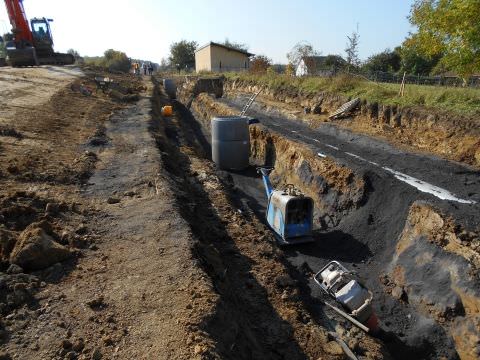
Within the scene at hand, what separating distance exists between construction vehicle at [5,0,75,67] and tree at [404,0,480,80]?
28061 millimetres

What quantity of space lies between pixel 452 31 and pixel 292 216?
819cm

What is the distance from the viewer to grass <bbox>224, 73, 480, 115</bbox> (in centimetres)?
1165

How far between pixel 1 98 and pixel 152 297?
14347 millimetres

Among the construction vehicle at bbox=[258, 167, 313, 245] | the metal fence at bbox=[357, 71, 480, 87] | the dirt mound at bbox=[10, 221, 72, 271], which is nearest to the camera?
the dirt mound at bbox=[10, 221, 72, 271]

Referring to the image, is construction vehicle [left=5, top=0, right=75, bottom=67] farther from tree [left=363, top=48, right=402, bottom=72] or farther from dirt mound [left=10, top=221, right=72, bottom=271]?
tree [left=363, top=48, right=402, bottom=72]

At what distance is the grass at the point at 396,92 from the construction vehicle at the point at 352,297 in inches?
300

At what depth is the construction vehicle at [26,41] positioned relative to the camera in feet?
90.3

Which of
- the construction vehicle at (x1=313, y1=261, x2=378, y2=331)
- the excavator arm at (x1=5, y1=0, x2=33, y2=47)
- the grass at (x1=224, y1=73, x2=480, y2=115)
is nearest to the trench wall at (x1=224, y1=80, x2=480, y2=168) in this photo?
the grass at (x1=224, y1=73, x2=480, y2=115)

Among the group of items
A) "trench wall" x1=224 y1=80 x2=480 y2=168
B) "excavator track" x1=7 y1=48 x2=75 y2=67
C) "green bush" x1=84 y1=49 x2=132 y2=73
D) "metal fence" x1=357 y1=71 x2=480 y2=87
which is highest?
"excavator track" x1=7 y1=48 x2=75 y2=67

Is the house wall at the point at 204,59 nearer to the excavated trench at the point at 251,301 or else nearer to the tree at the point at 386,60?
the tree at the point at 386,60

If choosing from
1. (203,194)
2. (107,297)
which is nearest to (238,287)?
(107,297)

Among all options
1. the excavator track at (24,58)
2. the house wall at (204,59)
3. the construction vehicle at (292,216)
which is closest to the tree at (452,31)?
the construction vehicle at (292,216)

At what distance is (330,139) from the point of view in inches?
543

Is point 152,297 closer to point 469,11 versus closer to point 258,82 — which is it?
point 469,11
